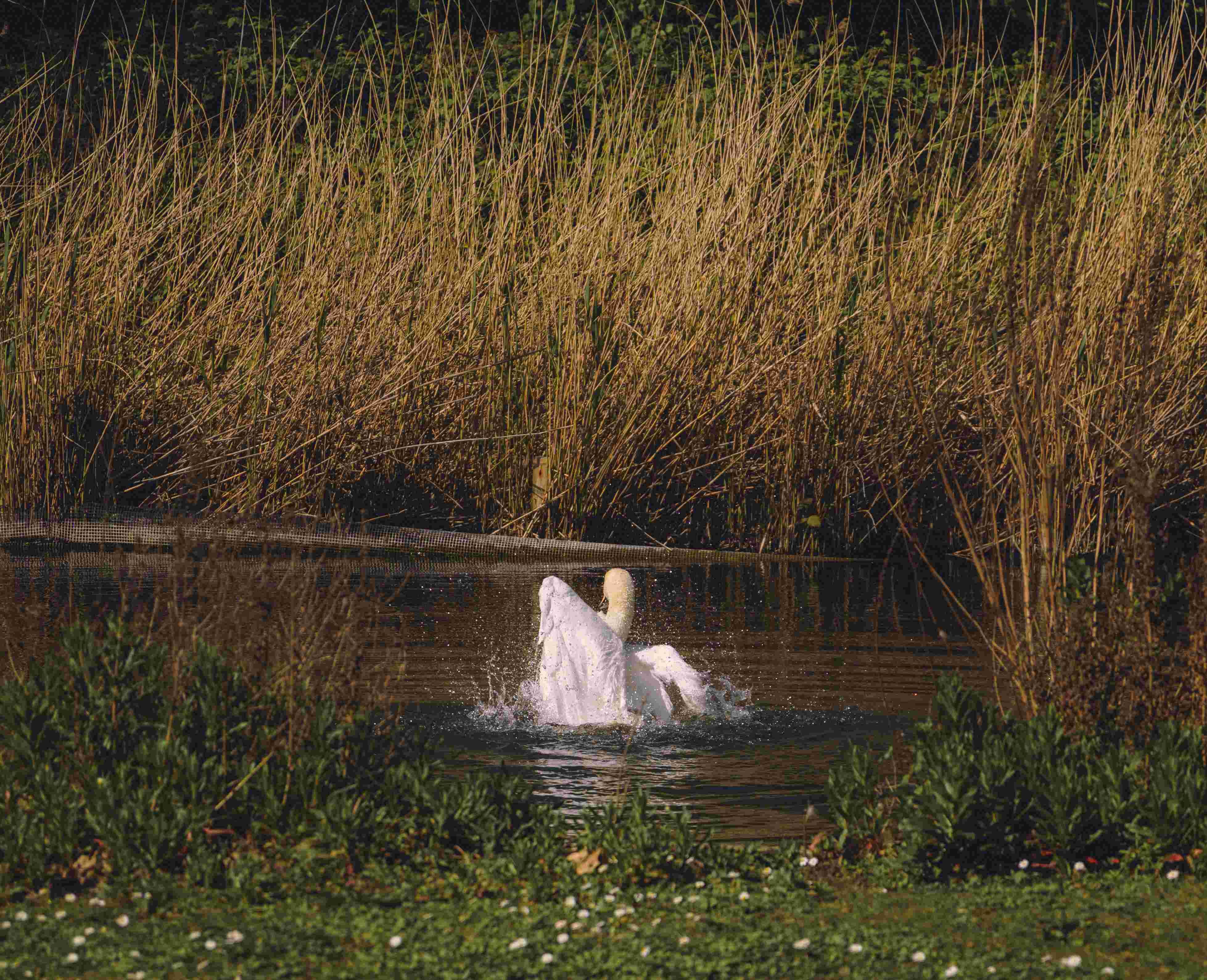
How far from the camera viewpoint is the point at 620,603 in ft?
20.8

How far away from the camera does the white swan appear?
19.8ft

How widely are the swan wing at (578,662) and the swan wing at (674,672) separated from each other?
0.71 ft

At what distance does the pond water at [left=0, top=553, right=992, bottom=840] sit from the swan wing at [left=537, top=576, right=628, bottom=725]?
8 cm

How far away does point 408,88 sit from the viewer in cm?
1745

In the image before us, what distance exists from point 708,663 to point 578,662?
147 centimetres

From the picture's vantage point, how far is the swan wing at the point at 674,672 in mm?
6184

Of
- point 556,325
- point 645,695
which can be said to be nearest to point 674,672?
point 645,695

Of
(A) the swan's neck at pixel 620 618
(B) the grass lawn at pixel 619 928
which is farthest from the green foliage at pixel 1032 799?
(A) the swan's neck at pixel 620 618

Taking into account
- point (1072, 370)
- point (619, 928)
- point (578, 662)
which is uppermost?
point (1072, 370)

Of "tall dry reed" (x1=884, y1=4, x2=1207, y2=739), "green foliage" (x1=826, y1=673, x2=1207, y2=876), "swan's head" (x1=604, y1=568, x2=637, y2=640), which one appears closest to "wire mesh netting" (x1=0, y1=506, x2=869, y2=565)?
"tall dry reed" (x1=884, y1=4, x2=1207, y2=739)

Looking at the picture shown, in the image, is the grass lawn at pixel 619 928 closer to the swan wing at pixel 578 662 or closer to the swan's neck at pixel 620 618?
the swan wing at pixel 578 662

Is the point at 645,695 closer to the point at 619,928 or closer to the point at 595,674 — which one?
the point at 595,674

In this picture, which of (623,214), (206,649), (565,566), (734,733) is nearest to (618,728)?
(734,733)

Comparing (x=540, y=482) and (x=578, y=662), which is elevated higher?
(x=540, y=482)
